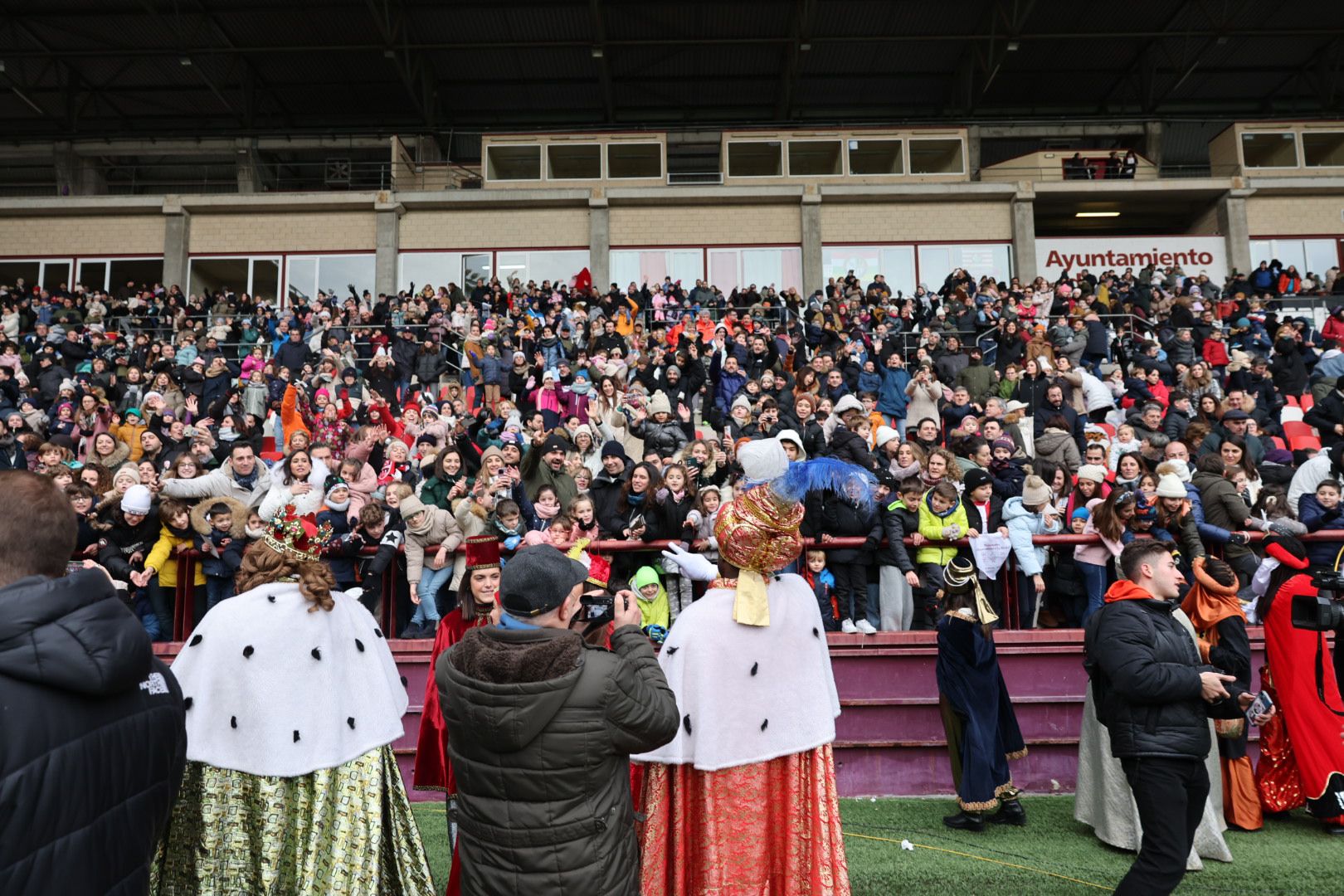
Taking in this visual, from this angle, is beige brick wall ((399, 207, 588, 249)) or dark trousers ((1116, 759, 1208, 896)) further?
beige brick wall ((399, 207, 588, 249))

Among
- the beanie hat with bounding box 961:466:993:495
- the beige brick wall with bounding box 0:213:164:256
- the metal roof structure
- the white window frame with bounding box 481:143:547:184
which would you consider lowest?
the beanie hat with bounding box 961:466:993:495

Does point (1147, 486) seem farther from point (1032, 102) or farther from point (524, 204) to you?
point (1032, 102)

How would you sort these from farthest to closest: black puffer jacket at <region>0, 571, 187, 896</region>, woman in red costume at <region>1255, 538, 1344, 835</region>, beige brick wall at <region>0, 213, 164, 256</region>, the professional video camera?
1. beige brick wall at <region>0, 213, 164, 256</region>
2. woman in red costume at <region>1255, 538, 1344, 835</region>
3. the professional video camera
4. black puffer jacket at <region>0, 571, 187, 896</region>

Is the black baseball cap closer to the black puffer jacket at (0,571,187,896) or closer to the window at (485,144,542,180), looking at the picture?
the black puffer jacket at (0,571,187,896)

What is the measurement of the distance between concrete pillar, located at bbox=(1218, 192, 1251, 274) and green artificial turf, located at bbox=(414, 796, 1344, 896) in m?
22.0

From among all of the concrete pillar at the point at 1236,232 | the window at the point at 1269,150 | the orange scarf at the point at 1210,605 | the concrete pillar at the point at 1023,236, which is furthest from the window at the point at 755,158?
the orange scarf at the point at 1210,605

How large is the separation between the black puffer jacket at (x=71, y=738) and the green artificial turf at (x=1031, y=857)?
Answer: 3.19 meters

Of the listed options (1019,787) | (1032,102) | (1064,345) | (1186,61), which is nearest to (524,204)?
(1064,345)

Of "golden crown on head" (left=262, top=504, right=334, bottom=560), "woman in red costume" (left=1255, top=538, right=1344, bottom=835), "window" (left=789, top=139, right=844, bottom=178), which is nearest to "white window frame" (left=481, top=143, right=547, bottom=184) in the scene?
"window" (left=789, top=139, right=844, bottom=178)

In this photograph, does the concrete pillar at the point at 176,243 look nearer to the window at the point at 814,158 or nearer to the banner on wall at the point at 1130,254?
the window at the point at 814,158

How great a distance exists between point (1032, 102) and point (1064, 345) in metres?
Answer: 16.7

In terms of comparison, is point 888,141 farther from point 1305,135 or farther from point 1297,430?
point 1297,430

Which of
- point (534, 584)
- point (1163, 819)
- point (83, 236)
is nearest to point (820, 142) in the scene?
point (83, 236)

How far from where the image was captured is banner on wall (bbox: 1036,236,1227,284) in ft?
80.0
